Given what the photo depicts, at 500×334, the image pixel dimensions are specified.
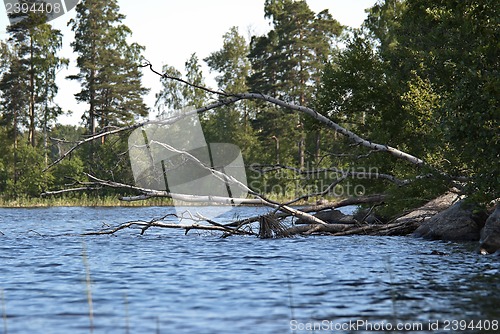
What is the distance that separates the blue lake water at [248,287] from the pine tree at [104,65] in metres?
52.6

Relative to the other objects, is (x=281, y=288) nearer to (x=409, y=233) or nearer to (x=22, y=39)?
(x=409, y=233)

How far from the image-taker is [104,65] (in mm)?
72000

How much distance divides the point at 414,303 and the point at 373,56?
2303 cm

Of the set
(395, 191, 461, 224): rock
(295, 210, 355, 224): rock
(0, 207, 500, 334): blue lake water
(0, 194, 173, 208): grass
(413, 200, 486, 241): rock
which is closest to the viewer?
(0, 207, 500, 334): blue lake water

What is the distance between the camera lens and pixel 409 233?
2369cm

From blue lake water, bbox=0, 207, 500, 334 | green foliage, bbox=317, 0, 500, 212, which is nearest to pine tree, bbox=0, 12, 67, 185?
green foliage, bbox=317, 0, 500, 212

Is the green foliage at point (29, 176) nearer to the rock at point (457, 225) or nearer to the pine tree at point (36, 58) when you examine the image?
the pine tree at point (36, 58)

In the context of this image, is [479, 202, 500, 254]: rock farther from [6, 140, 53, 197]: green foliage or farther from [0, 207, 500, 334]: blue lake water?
[6, 140, 53, 197]: green foliage

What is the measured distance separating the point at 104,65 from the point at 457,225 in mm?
56570

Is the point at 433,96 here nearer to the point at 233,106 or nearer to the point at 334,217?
the point at 334,217

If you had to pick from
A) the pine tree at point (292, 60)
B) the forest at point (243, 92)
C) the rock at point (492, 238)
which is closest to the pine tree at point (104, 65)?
the forest at point (243, 92)

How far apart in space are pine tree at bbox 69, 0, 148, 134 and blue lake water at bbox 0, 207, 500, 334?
52624mm

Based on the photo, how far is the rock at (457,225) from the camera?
20.9 meters

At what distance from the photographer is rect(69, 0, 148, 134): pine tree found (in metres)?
71.4
